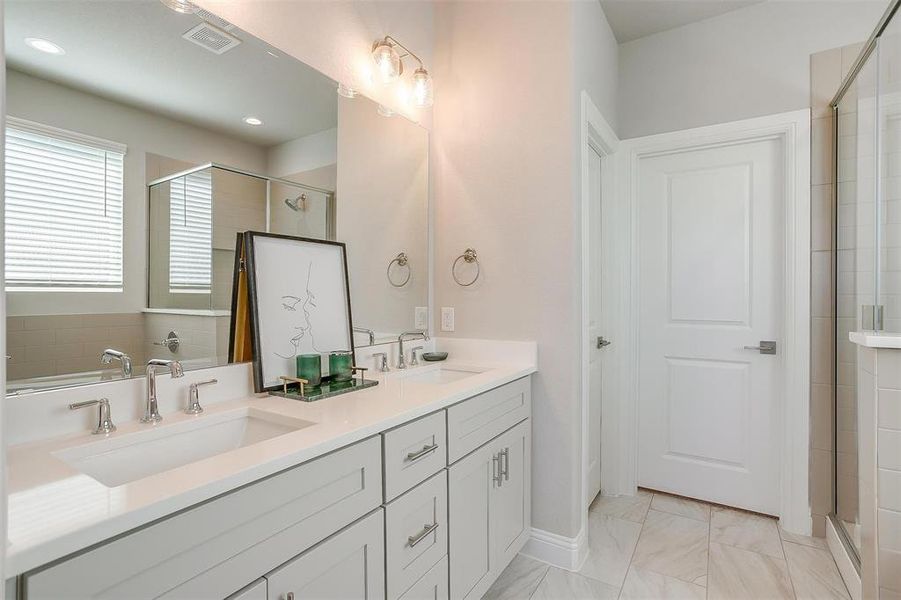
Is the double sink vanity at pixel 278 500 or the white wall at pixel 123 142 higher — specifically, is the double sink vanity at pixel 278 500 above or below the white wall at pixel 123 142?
below

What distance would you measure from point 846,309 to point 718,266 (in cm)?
61

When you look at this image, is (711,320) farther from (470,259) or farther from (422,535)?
(422,535)

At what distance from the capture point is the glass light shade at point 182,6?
4.22 ft

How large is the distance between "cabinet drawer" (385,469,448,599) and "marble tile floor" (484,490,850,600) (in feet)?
2.11

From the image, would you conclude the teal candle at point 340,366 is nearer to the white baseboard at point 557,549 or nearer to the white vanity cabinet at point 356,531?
the white vanity cabinet at point 356,531

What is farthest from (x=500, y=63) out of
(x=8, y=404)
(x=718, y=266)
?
(x=8, y=404)

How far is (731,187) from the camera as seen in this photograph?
2.54 meters

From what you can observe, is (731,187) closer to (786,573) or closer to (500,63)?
(500,63)

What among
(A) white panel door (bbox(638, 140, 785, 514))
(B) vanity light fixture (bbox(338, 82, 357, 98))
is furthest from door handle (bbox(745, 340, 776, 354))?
(B) vanity light fixture (bbox(338, 82, 357, 98))

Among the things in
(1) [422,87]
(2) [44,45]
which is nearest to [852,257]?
(1) [422,87]

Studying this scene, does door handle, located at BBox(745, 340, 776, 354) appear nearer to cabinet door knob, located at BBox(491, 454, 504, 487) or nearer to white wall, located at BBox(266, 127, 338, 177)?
cabinet door knob, located at BBox(491, 454, 504, 487)

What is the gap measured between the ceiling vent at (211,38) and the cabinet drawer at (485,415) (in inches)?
51.2

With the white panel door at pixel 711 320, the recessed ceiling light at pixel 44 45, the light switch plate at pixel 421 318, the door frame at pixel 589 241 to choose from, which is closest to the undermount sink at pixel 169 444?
the recessed ceiling light at pixel 44 45

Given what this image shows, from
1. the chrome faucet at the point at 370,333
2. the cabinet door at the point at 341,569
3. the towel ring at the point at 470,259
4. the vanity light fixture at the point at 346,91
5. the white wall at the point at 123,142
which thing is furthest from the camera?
the towel ring at the point at 470,259
